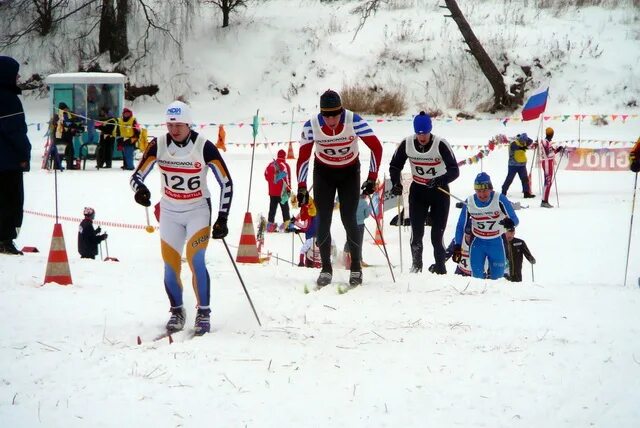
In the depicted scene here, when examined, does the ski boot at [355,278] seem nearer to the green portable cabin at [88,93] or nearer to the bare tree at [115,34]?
the green portable cabin at [88,93]

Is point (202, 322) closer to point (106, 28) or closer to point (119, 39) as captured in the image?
point (119, 39)

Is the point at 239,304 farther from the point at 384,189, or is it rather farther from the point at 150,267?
the point at 384,189

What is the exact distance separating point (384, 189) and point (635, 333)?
29.3 ft

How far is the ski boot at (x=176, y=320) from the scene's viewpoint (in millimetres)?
5863

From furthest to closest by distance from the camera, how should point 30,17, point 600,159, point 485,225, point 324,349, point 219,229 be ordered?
1. point 30,17
2. point 600,159
3. point 485,225
4. point 219,229
5. point 324,349

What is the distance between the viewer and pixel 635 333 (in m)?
5.43

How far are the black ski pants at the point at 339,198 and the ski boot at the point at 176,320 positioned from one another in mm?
1836

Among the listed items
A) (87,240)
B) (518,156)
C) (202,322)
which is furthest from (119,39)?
(202,322)

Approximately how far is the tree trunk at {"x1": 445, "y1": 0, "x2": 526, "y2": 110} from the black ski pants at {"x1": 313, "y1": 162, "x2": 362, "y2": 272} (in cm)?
2105

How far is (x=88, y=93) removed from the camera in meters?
24.5

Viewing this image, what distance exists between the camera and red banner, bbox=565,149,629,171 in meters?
18.4

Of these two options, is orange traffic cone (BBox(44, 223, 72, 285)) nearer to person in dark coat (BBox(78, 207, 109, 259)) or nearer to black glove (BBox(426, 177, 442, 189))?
person in dark coat (BBox(78, 207, 109, 259))

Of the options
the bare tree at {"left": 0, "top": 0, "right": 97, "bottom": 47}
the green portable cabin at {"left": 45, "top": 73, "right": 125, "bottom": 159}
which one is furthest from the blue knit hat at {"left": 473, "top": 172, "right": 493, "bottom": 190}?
the bare tree at {"left": 0, "top": 0, "right": 97, "bottom": 47}

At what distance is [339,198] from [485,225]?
7.91 ft
